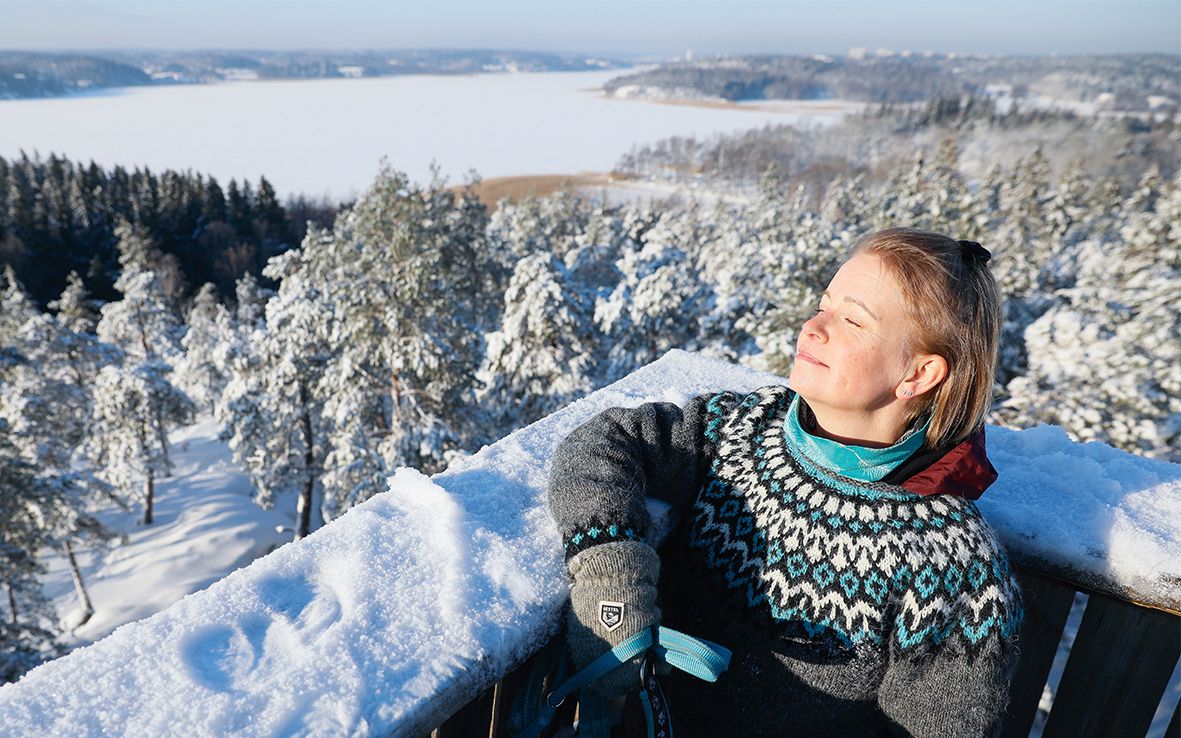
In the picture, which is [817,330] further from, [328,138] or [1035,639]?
[328,138]

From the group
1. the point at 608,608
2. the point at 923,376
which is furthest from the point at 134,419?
the point at 923,376

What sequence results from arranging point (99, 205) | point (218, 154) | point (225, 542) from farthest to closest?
point (218, 154) → point (99, 205) → point (225, 542)

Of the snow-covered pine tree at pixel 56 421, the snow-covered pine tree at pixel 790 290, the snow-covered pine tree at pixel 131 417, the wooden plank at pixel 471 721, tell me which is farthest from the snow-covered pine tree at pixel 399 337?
the wooden plank at pixel 471 721

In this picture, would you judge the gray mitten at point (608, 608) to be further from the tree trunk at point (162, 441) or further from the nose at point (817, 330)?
the tree trunk at point (162, 441)

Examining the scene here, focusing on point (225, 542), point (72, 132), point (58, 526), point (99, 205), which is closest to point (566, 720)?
point (58, 526)

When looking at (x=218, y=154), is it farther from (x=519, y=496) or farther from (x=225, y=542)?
(x=519, y=496)

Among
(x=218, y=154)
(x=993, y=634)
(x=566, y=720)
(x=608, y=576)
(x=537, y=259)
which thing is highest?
(x=608, y=576)

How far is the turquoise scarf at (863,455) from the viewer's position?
5.24 feet

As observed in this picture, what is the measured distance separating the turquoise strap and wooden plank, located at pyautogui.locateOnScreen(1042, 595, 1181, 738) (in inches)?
52.3

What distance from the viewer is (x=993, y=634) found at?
145cm

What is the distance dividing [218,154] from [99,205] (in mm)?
94377

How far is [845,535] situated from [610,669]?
0.63m

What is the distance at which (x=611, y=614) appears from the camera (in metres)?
1.35

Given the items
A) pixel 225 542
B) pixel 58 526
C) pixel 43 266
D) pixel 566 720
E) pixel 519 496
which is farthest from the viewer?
pixel 43 266
